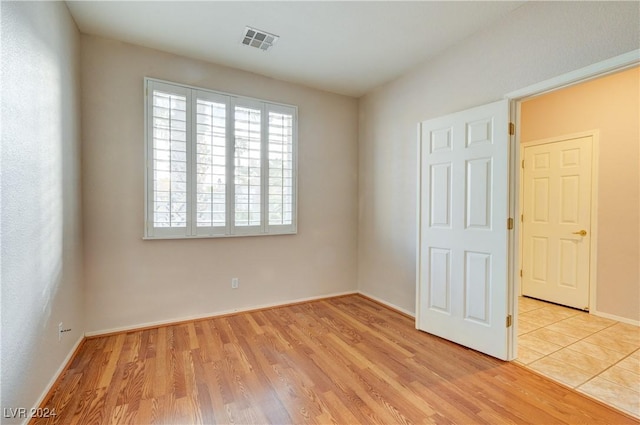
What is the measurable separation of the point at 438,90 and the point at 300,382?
299 centimetres

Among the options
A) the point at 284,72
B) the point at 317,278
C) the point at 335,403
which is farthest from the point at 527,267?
the point at 284,72

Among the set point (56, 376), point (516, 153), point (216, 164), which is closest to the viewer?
point (56, 376)

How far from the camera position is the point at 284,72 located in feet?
11.0

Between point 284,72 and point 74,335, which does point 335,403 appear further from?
point 284,72

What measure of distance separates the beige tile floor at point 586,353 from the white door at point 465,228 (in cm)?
41

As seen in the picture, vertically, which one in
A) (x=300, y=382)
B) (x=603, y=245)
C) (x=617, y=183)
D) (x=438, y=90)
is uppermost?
(x=438, y=90)

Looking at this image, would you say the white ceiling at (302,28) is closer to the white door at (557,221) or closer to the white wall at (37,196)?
the white wall at (37,196)

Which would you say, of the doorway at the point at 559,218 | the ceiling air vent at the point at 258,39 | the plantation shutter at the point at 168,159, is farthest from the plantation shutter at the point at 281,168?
the doorway at the point at 559,218

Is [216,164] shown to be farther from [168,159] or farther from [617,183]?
[617,183]

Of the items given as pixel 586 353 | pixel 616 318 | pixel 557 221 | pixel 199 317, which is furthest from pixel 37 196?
pixel 616 318

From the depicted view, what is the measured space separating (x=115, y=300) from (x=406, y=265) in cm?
311

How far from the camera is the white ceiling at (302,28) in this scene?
7.44ft

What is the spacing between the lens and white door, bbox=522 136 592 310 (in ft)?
11.4

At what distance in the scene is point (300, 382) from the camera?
6.66ft
